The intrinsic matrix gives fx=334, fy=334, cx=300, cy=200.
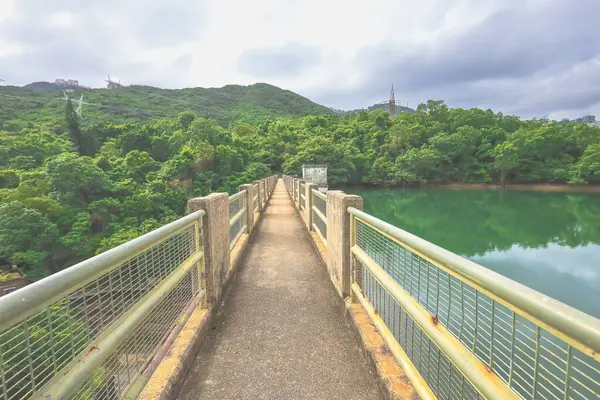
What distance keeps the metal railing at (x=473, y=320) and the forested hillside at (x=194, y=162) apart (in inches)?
843

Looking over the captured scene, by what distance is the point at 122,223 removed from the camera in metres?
26.7

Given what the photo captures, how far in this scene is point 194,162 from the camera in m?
37.3

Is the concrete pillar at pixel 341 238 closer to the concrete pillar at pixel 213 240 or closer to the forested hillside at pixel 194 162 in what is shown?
the concrete pillar at pixel 213 240

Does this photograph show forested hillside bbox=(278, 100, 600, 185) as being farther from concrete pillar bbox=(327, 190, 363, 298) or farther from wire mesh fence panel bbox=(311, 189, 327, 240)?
concrete pillar bbox=(327, 190, 363, 298)

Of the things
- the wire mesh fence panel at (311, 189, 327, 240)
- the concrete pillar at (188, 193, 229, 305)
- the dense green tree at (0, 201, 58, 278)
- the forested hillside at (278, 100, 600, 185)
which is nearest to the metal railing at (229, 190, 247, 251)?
the concrete pillar at (188, 193, 229, 305)

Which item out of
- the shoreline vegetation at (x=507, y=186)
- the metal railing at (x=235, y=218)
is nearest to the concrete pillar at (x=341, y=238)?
the metal railing at (x=235, y=218)

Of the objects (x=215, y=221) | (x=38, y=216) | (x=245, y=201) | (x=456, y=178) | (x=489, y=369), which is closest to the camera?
(x=489, y=369)

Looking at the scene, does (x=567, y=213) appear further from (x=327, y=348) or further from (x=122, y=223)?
(x=122, y=223)

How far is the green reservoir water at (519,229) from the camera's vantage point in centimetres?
1406

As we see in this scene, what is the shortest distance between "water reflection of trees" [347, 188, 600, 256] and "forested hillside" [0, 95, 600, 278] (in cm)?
444

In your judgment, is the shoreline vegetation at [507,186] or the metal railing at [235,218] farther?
the shoreline vegetation at [507,186]

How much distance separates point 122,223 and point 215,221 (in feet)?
88.2

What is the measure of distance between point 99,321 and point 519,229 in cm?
2876

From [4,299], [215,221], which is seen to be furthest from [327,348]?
[4,299]
